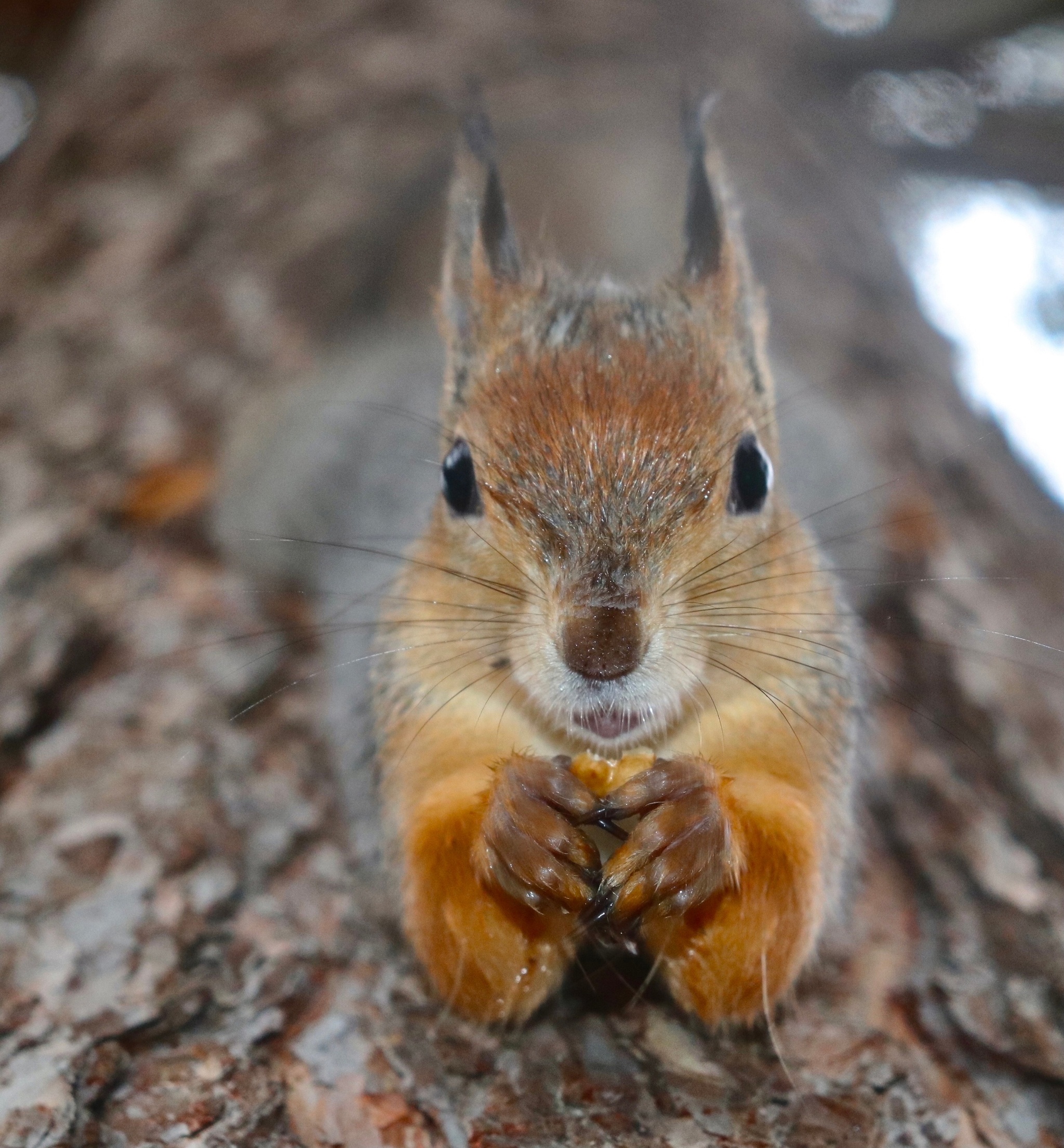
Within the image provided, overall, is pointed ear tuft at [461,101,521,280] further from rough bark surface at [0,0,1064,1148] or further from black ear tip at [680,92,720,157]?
rough bark surface at [0,0,1064,1148]

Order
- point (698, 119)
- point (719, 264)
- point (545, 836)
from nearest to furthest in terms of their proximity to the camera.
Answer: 1. point (545, 836)
2. point (698, 119)
3. point (719, 264)

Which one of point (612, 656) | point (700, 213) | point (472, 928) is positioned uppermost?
point (700, 213)

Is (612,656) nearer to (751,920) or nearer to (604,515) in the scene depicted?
(604,515)

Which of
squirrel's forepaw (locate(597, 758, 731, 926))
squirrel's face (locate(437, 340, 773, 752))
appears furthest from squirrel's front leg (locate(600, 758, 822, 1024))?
squirrel's face (locate(437, 340, 773, 752))

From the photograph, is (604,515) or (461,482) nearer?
(604,515)

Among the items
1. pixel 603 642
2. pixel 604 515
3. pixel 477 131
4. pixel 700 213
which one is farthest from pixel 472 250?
pixel 603 642

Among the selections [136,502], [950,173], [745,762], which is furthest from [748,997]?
[950,173]
